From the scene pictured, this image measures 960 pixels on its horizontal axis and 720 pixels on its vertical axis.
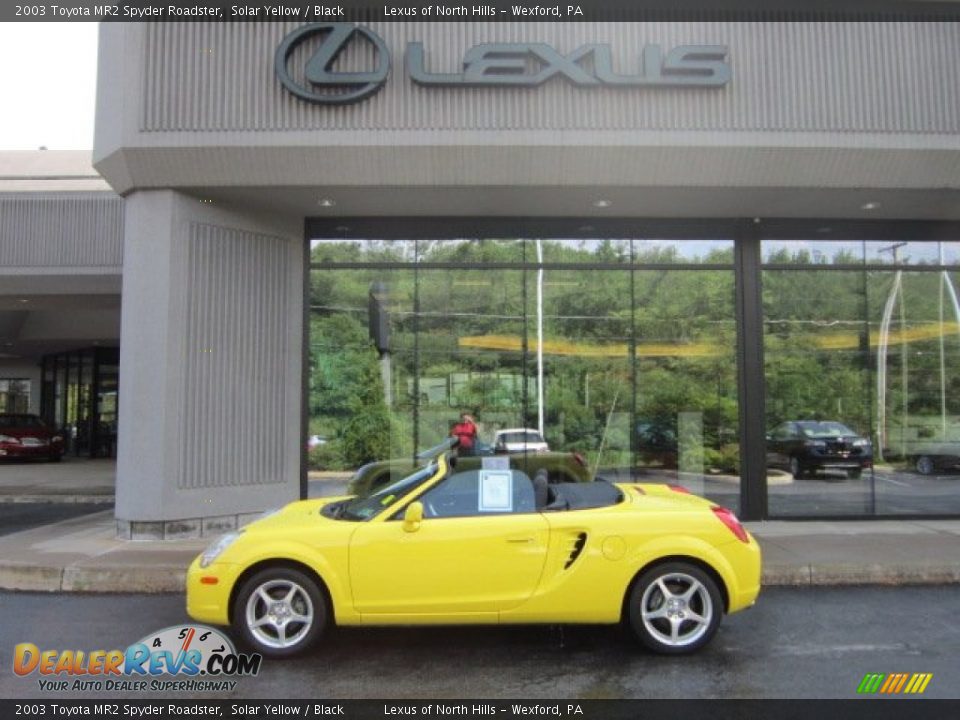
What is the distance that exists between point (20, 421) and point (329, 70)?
20.3m

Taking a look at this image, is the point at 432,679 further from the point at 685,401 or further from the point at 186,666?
the point at 685,401

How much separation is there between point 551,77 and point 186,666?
7385 millimetres

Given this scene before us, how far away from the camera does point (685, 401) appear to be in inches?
451

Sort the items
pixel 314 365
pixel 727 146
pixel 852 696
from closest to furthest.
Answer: pixel 852 696 → pixel 727 146 → pixel 314 365

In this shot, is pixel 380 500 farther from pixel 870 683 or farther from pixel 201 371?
pixel 201 371

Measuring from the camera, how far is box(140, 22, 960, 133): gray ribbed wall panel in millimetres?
9000

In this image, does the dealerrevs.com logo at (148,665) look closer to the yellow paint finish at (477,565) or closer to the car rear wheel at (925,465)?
the yellow paint finish at (477,565)

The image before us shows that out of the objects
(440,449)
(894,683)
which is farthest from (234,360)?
(894,683)

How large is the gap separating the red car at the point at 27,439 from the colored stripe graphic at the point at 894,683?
24.5 m

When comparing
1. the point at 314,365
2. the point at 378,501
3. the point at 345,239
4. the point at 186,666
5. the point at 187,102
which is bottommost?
the point at 186,666

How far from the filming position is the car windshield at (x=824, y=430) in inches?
440

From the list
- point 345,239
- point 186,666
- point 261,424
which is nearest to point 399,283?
point 345,239

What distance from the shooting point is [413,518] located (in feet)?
16.7

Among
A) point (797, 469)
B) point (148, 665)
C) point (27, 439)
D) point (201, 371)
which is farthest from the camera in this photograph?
point (27, 439)
